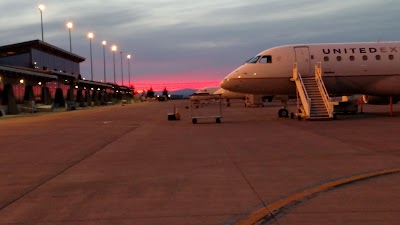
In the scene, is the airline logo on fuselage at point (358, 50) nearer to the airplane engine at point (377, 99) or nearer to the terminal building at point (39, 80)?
the airplane engine at point (377, 99)

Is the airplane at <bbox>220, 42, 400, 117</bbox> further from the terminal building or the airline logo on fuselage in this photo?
the terminal building

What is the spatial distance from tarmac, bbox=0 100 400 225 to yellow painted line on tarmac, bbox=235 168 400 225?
0.19 ft

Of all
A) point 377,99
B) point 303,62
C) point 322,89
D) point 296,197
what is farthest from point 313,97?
point 296,197

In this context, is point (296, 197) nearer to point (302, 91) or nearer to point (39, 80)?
point (302, 91)

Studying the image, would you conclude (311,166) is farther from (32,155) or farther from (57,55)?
(57,55)

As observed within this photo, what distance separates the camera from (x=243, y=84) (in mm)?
26250

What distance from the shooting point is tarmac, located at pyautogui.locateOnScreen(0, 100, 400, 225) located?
21.6 feet

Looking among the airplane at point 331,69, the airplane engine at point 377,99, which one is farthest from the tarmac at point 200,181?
the airplane engine at point 377,99

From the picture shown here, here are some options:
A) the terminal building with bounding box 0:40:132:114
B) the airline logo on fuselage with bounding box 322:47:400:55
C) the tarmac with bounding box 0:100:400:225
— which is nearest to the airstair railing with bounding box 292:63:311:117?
the airline logo on fuselage with bounding box 322:47:400:55

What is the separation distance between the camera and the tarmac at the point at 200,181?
6570mm

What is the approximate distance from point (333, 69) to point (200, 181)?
61.0 feet

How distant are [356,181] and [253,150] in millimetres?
4957

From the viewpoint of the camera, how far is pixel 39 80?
59.3m

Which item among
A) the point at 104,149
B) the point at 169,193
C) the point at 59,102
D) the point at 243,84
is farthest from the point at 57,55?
the point at 169,193
